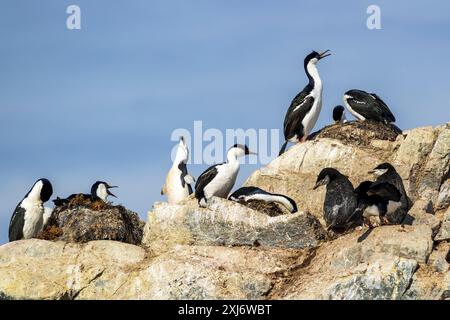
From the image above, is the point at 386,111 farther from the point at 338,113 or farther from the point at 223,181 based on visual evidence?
the point at 223,181

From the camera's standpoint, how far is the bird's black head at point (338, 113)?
37.0 m

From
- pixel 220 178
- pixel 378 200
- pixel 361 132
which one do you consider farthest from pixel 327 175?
pixel 361 132

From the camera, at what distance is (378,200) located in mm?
29812

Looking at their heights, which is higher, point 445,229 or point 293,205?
point 293,205

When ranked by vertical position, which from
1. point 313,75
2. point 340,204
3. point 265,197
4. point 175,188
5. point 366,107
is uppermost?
point 313,75

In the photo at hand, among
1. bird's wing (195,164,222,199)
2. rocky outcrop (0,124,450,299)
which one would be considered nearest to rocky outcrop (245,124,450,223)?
rocky outcrop (0,124,450,299)

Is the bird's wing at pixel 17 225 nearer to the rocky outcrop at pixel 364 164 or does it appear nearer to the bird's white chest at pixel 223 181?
the bird's white chest at pixel 223 181

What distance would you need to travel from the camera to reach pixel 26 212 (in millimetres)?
33719

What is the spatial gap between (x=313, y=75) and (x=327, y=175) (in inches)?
246

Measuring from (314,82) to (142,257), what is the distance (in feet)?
28.1
